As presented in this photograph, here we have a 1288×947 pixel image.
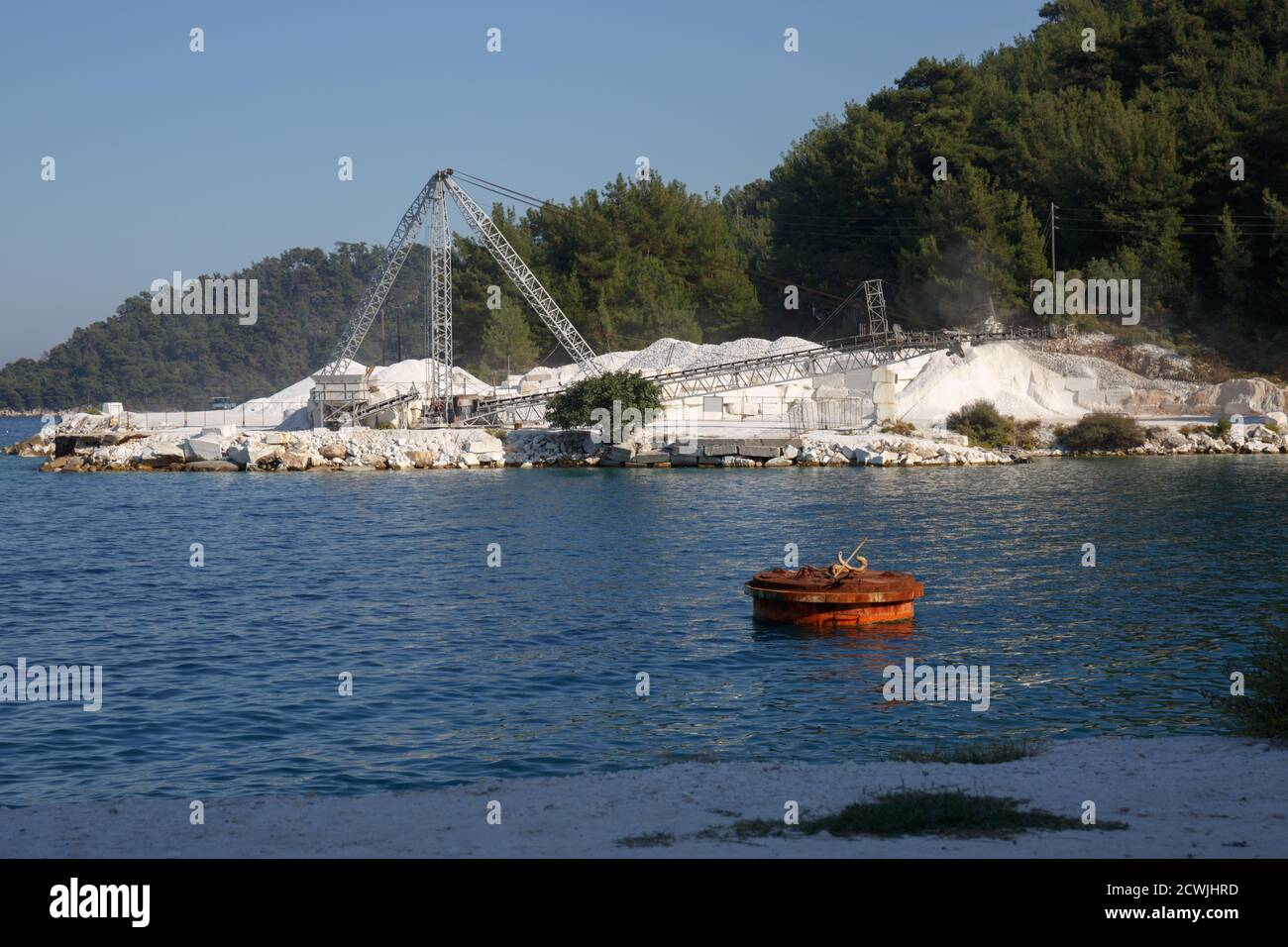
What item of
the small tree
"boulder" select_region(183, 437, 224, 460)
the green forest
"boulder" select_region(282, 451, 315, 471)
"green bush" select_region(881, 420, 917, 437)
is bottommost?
"boulder" select_region(282, 451, 315, 471)

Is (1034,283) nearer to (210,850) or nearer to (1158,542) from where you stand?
(1158,542)

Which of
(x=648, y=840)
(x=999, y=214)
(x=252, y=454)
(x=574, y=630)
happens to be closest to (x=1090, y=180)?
(x=999, y=214)

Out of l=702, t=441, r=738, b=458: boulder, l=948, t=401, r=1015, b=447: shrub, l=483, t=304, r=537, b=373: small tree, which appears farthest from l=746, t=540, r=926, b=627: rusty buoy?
l=483, t=304, r=537, b=373: small tree

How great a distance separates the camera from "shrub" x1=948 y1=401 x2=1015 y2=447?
61062mm

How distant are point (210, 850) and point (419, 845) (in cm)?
148

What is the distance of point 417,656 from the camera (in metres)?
19.3

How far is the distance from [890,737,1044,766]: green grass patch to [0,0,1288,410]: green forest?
62.5m

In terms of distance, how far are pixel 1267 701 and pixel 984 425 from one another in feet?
166

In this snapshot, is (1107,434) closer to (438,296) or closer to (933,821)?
(438,296)

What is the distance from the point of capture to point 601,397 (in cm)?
6000

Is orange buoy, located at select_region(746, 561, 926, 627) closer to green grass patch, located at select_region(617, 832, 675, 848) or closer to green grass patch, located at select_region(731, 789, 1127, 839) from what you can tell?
green grass patch, located at select_region(731, 789, 1127, 839)

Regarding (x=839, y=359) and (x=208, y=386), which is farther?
(x=208, y=386)

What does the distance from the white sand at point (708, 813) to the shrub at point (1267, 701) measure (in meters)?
0.49
